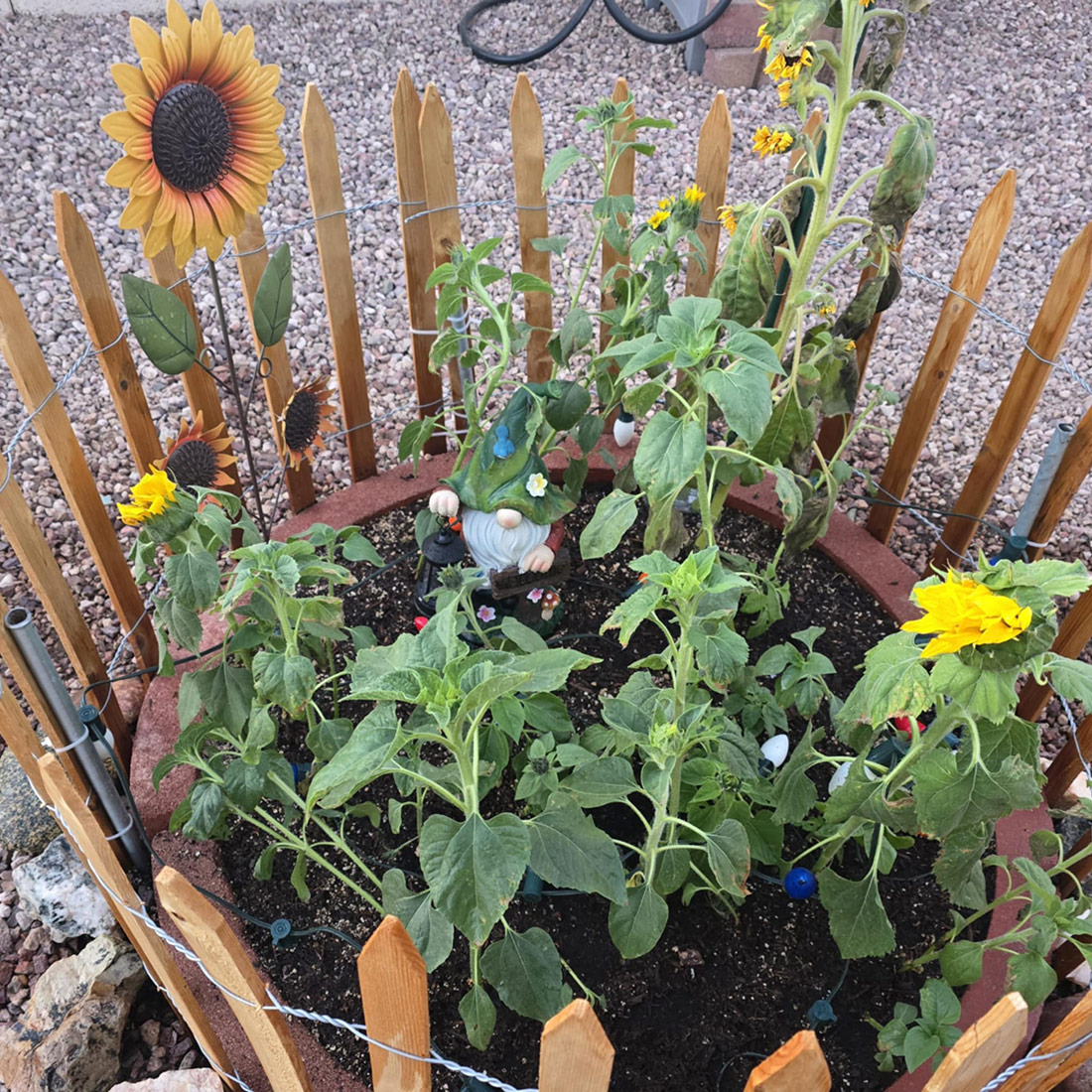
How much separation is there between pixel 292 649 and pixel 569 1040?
0.93 metres

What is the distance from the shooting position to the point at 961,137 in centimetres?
522

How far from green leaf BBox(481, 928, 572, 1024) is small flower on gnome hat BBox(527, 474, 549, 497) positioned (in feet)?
3.37

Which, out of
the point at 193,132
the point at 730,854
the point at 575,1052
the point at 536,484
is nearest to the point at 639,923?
the point at 730,854

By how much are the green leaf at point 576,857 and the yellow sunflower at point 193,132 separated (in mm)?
1267

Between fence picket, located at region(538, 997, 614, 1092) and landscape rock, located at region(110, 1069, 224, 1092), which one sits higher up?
fence picket, located at region(538, 997, 614, 1092)

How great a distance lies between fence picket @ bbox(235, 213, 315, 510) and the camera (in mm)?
2533

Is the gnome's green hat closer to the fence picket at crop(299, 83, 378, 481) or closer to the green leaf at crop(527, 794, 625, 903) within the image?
the fence picket at crop(299, 83, 378, 481)

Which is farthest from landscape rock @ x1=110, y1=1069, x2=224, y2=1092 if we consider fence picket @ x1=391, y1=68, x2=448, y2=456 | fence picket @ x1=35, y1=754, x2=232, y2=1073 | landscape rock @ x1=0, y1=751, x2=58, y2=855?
fence picket @ x1=391, y1=68, x2=448, y2=456

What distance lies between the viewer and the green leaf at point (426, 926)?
1.66 m

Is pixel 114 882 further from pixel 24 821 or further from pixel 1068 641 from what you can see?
pixel 1068 641

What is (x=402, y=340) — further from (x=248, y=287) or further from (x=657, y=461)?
(x=657, y=461)

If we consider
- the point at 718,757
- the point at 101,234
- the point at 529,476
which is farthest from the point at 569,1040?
the point at 101,234

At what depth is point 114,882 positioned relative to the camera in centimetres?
162

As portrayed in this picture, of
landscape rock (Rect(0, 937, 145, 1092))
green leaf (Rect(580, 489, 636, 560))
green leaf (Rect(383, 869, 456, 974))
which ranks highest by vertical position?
green leaf (Rect(580, 489, 636, 560))
